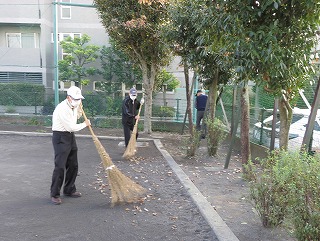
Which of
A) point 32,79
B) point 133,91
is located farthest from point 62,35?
point 133,91

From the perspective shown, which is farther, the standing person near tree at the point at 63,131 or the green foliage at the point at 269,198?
the standing person near tree at the point at 63,131

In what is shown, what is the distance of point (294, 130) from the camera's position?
23.8ft

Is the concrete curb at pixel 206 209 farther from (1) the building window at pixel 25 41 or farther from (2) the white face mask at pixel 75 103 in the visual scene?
(1) the building window at pixel 25 41

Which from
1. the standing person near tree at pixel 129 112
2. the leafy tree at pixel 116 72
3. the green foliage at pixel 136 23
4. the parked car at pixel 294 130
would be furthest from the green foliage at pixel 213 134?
the leafy tree at pixel 116 72

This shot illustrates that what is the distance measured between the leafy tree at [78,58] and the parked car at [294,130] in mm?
11366

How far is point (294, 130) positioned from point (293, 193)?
15.4 ft

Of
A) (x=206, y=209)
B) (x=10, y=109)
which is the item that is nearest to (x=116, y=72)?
(x=10, y=109)

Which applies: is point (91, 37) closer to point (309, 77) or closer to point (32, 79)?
point (32, 79)

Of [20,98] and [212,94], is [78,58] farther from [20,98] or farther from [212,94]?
[212,94]

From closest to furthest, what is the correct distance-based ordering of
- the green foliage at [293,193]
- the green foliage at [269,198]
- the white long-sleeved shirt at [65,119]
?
the green foliage at [293,193]
the green foliage at [269,198]
the white long-sleeved shirt at [65,119]

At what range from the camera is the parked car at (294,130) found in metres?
6.61

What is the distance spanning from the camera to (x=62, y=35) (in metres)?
19.5

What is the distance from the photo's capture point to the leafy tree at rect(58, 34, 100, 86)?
17297 millimetres

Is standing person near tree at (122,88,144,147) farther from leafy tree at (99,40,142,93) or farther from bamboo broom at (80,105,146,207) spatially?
leafy tree at (99,40,142,93)
